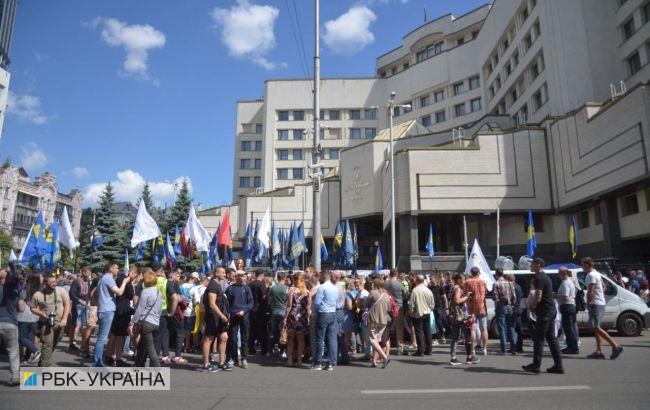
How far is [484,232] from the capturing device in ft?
111

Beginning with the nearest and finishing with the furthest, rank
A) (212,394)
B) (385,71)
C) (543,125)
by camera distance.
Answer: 1. (212,394)
2. (543,125)
3. (385,71)

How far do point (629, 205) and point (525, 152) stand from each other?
29.7ft

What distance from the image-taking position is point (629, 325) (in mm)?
12031

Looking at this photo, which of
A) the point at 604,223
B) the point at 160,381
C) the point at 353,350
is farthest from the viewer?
the point at 604,223

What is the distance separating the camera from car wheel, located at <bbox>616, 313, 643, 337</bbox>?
12.0 m

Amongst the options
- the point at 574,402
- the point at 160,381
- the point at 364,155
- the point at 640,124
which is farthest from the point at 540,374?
the point at 364,155

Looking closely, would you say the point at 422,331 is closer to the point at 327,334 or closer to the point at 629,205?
the point at 327,334

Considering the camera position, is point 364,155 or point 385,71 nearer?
point 364,155

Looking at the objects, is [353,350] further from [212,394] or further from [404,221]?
[404,221]

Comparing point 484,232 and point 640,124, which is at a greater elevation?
point 640,124

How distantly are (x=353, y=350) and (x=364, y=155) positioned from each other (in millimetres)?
31938

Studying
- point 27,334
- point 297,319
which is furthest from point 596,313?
point 27,334

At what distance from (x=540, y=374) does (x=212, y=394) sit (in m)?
5.61

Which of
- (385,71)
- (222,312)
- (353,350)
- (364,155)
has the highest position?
(385,71)
